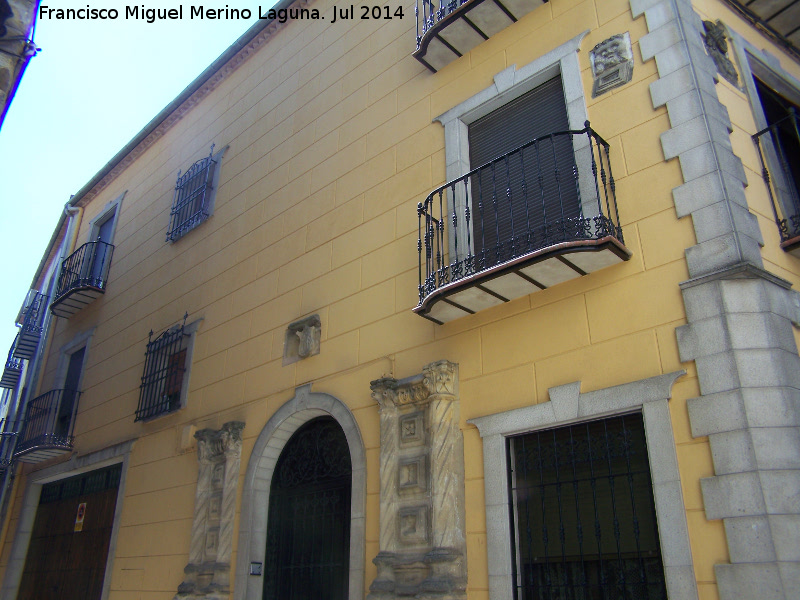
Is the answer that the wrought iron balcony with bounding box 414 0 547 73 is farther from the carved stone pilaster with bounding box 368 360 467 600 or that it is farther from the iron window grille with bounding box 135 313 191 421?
the iron window grille with bounding box 135 313 191 421

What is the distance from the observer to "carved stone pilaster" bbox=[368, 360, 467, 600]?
5.48 metres

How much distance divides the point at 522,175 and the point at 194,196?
7.00 metres

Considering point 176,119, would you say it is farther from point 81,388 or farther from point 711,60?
point 711,60

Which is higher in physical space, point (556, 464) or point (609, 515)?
point (556, 464)

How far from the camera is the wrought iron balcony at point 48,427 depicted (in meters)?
12.0

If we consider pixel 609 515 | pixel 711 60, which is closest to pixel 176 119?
pixel 711 60

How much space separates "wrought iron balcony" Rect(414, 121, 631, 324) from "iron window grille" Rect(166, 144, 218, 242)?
5.47 meters

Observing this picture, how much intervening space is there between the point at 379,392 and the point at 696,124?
3641 millimetres

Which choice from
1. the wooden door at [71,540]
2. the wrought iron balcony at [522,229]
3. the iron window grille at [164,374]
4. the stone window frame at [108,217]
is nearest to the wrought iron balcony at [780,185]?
the wrought iron balcony at [522,229]

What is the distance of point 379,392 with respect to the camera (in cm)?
654

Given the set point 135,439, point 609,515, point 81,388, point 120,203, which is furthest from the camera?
point 120,203

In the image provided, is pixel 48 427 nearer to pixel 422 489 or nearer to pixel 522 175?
pixel 422 489

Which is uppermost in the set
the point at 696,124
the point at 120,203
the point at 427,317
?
the point at 120,203

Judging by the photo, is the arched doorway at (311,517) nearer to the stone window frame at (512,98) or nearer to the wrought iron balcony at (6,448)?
the stone window frame at (512,98)
